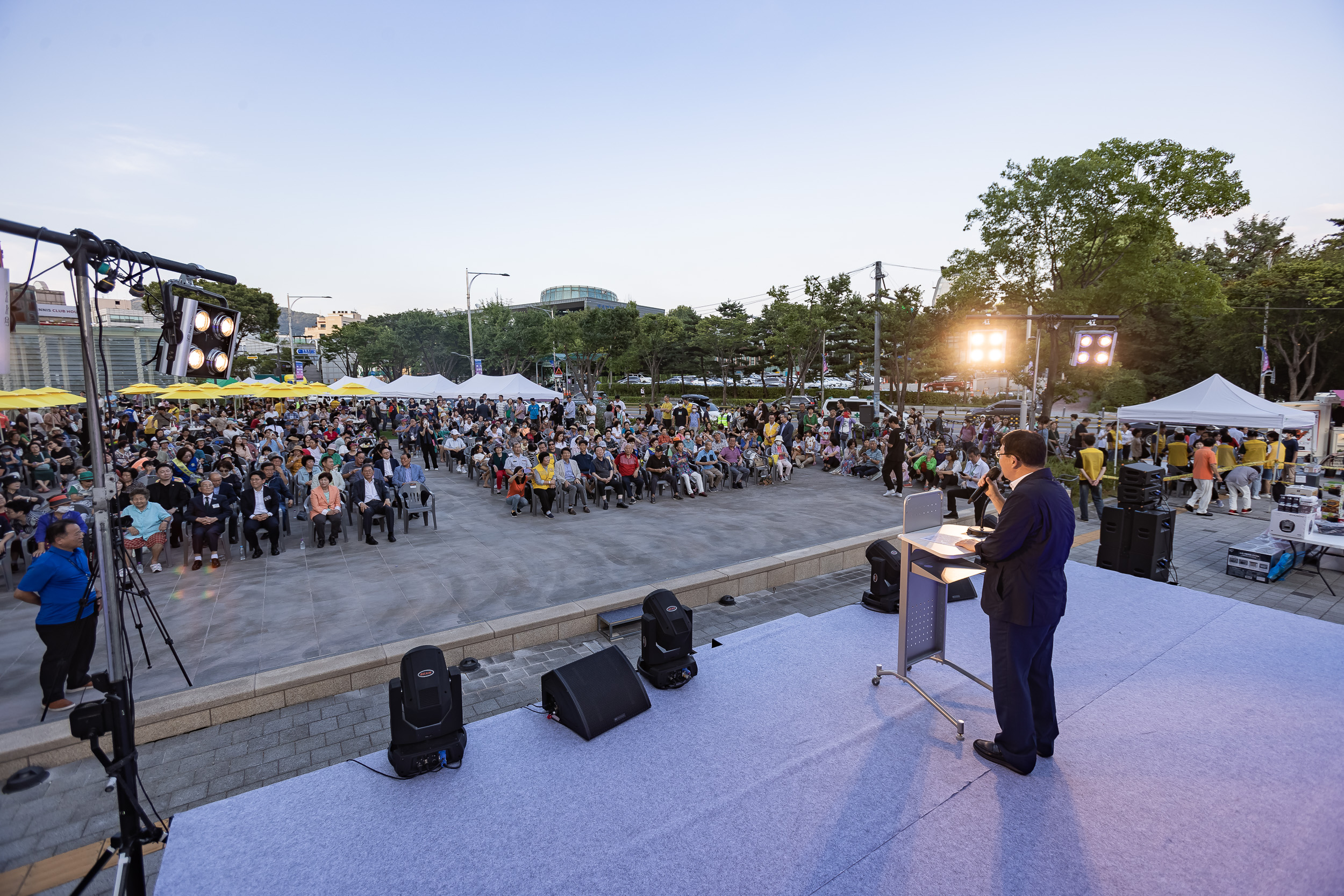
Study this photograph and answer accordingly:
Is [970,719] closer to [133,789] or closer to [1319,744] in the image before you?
[1319,744]

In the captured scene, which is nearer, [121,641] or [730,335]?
[121,641]

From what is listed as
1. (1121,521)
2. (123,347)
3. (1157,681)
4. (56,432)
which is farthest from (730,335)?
(123,347)

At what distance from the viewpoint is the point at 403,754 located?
11.2 feet

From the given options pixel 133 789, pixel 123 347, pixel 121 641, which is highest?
pixel 123 347

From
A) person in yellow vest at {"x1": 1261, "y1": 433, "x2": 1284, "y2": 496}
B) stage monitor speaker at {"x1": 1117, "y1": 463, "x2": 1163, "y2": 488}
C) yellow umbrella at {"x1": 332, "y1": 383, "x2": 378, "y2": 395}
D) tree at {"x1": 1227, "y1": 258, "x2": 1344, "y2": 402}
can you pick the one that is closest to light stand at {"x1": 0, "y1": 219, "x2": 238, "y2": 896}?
stage monitor speaker at {"x1": 1117, "y1": 463, "x2": 1163, "y2": 488}

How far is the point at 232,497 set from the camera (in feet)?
28.5

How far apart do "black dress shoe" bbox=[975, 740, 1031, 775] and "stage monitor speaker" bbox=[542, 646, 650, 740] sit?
81.0 inches

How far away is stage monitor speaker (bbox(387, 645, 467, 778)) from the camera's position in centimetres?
344

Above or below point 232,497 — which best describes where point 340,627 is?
below

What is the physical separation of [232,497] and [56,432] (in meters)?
15.8

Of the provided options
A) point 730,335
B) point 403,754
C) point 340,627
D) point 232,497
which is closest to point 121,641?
point 403,754

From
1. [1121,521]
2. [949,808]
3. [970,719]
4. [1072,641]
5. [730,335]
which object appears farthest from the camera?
[730,335]

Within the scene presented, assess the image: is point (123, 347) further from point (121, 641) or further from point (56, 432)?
point (121, 641)

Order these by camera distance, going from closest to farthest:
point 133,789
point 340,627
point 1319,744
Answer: point 133,789, point 1319,744, point 340,627
